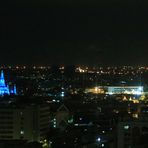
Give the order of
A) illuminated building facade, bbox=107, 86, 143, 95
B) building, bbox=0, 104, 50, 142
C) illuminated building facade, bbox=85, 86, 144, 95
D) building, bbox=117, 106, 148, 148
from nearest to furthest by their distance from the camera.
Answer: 1. building, bbox=117, 106, 148, 148
2. building, bbox=0, 104, 50, 142
3. illuminated building facade, bbox=85, 86, 144, 95
4. illuminated building facade, bbox=107, 86, 143, 95

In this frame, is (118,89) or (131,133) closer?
(131,133)

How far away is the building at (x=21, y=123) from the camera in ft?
47.0

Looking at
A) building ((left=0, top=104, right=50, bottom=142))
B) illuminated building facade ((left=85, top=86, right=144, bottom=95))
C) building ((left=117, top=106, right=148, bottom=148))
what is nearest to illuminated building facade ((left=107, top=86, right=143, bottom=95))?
illuminated building facade ((left=85, top=86, right=144, bottom=95))

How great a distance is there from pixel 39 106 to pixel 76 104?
7.94m

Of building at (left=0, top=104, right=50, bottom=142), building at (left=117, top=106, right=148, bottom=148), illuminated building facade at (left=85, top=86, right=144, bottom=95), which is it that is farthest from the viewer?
illuminated building facade at (left=85, top=86, right=144, bottom=95)

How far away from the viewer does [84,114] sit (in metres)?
19.4

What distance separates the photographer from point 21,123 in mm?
14453

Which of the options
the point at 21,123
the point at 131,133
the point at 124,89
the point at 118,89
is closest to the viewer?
the point at 131,133

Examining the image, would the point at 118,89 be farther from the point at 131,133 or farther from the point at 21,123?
the point at 131,133

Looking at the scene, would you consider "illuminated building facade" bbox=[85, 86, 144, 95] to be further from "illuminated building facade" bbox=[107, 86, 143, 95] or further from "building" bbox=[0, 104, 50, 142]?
"building" bbox=[0, 104, 50, 142]

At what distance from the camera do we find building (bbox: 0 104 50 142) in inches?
564

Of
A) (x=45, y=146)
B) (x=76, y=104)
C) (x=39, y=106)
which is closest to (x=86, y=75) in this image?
(x=76, y=104)

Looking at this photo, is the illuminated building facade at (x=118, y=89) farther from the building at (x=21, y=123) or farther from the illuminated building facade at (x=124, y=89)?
the building at (x=21, y=123)

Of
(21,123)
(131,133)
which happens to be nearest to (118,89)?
(21,123)
